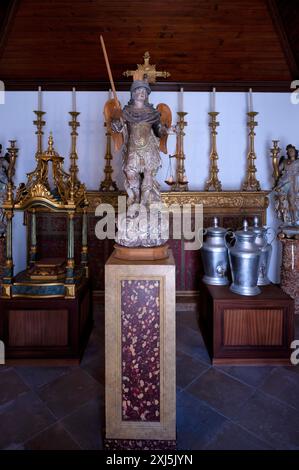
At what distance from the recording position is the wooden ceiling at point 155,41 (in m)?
3.94

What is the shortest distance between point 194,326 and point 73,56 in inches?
156

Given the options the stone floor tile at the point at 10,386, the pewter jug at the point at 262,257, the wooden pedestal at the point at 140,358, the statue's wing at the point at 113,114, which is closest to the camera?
the wooden pedestal at the point at 140,358

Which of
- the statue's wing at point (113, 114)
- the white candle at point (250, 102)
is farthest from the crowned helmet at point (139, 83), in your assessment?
the white candle at point (250, 102)

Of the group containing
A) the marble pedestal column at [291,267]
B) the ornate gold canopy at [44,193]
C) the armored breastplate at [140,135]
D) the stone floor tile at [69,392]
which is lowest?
the stone floor tile at [69,392]

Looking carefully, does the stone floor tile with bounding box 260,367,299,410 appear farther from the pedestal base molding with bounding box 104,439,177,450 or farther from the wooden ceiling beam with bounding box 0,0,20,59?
the wooden ceiling beam with bounding box 0,0,20,59

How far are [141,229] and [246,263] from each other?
1558mm

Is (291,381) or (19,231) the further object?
(19,231)

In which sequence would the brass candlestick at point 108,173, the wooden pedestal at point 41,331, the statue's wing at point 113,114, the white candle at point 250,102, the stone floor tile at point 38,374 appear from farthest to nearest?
1. the white candle at point 250,102
2. the brass candlestick at point 108,173
3. the wooden pedestal at point 41,331
4. the stone floor tile at point 38,374
5. the statue's wing at point 113,114

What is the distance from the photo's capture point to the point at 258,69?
178 inches

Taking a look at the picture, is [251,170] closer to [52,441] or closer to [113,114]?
[113,114]

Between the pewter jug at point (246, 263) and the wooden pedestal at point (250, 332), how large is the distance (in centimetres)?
19

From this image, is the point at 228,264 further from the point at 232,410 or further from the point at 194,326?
the point at 232,410

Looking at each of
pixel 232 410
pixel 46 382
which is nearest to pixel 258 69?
pixel 232 410

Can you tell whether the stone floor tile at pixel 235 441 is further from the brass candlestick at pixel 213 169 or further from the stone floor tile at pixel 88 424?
the brass candlestick at pixel 213 169
